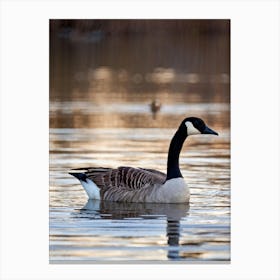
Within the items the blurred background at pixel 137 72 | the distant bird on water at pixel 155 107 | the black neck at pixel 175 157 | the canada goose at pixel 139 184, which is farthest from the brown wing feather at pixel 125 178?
the distant bird on water at pixel 155 107

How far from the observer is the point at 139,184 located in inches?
637

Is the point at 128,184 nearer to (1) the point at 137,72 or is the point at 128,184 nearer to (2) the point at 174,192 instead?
(2) the point at 174,192

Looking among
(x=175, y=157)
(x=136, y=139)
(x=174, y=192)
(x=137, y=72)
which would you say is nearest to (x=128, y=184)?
(x=174, y=192)

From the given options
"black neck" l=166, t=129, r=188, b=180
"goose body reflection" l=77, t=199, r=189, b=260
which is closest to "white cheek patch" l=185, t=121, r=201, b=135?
"black neck" l=166, t=129, r=188, b=180

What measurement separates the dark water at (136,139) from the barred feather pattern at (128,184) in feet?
0.49

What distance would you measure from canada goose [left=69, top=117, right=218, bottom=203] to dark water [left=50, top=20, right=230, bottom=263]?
0.43 feet

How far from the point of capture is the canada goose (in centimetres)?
1609

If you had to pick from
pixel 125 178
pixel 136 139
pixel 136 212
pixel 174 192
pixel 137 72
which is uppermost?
pixel 137 72

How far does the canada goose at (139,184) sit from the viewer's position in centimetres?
1609

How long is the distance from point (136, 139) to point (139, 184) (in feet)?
11.8
